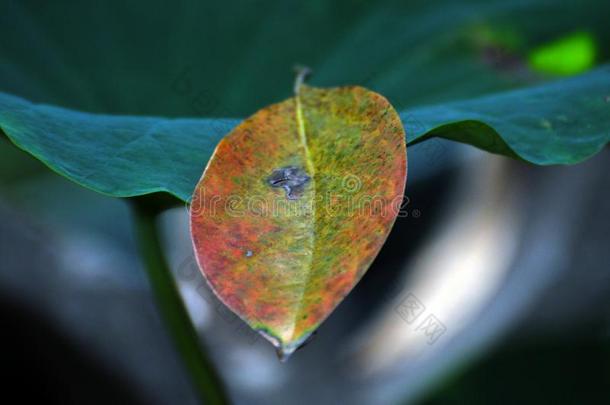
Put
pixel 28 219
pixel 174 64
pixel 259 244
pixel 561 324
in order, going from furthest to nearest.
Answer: pixel 28 219, pixel 561 324, pixel 174 64, pixel 259 244

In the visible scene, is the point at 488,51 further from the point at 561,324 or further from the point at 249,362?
the point at 249,362

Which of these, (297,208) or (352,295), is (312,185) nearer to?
(297,208)

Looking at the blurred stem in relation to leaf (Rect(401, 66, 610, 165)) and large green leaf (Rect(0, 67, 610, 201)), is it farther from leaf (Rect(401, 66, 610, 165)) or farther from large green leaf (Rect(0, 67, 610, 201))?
leaf (Rect(401, 66, 610, 165))

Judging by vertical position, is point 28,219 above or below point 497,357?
above

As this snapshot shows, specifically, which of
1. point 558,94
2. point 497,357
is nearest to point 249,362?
point 497,357

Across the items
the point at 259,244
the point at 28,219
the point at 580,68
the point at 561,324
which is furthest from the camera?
the point at 28,219

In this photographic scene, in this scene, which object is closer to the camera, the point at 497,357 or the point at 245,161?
the point at 245,161

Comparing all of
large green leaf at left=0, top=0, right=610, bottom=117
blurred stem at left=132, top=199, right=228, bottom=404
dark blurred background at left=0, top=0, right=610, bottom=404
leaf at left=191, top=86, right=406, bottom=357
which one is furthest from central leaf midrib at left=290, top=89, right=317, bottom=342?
dark blurred background at left=0, top=0, right=610, bottom=404
